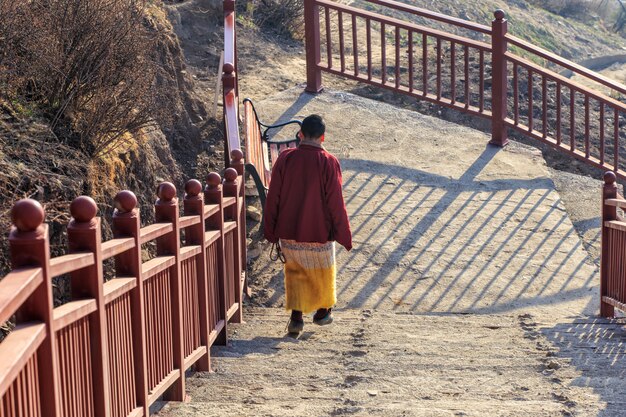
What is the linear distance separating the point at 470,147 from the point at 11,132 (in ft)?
21.8

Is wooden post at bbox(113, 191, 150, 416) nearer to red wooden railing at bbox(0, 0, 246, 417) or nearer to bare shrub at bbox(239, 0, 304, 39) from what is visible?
red wooden railing at bbox(0, 0, 246, 417)

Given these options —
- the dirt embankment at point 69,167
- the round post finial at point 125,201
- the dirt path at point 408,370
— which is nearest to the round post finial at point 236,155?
the dirt embankment at point 69,167

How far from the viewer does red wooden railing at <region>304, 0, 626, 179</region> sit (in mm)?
11570

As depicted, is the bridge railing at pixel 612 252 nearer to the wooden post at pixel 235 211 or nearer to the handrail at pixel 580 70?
the wooden post at pixel 235 211

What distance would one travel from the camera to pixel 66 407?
155 inches

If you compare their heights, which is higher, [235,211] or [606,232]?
[235,211]

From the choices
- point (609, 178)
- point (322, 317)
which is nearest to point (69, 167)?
point (322, 317)

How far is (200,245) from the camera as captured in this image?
20.2ft

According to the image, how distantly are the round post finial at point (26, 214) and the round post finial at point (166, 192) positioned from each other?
188 centimetres

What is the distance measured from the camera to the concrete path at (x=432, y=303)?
19.8 feet

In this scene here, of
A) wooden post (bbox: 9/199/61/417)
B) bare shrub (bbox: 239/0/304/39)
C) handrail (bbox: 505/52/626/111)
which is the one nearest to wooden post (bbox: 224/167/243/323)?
wooden post (bbox: 9/199/61/417)

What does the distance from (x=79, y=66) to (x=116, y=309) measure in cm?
339

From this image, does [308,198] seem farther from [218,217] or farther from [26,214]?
[26,214]

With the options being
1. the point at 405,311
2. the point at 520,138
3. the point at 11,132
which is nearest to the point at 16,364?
the point at 11,132
